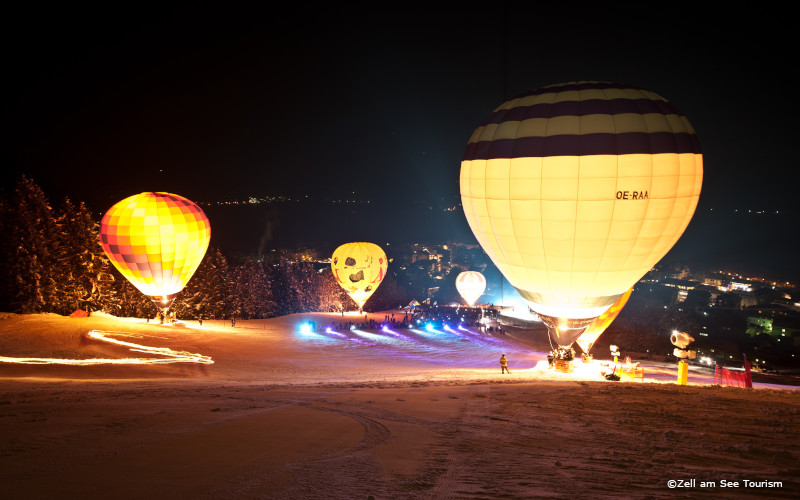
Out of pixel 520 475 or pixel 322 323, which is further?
pixel 322 323

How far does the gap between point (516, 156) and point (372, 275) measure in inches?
940

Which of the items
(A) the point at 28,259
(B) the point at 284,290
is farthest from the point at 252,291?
(A) the point at 28,259

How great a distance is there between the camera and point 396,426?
7.76 m

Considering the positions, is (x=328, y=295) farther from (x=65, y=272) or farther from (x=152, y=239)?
(x=152, y=239)

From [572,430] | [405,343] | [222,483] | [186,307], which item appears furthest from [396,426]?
[186,307]

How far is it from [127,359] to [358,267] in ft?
67.1

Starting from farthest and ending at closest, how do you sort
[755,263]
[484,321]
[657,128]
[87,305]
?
[755,263] < [484,321] < [87,305] < [657,128]

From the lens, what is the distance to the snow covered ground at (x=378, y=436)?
525 cm

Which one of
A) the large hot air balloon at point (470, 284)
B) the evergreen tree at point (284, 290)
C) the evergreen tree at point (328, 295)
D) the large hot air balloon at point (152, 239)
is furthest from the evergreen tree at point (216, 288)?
the large hot air balloon at point (470, 284)

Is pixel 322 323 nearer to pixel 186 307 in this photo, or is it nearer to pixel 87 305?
pixel 186 307

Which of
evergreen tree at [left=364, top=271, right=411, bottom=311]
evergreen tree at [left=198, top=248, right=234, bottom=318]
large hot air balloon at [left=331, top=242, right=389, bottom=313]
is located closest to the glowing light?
evergreen tree at [left=198, top=248, right=234, bottom=318]

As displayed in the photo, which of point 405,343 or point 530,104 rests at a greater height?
point 530,104

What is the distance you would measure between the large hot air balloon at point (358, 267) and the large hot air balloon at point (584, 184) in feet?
71.8

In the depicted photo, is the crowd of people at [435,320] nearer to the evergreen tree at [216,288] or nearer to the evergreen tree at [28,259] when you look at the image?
the evergreen tree at [216,288]
